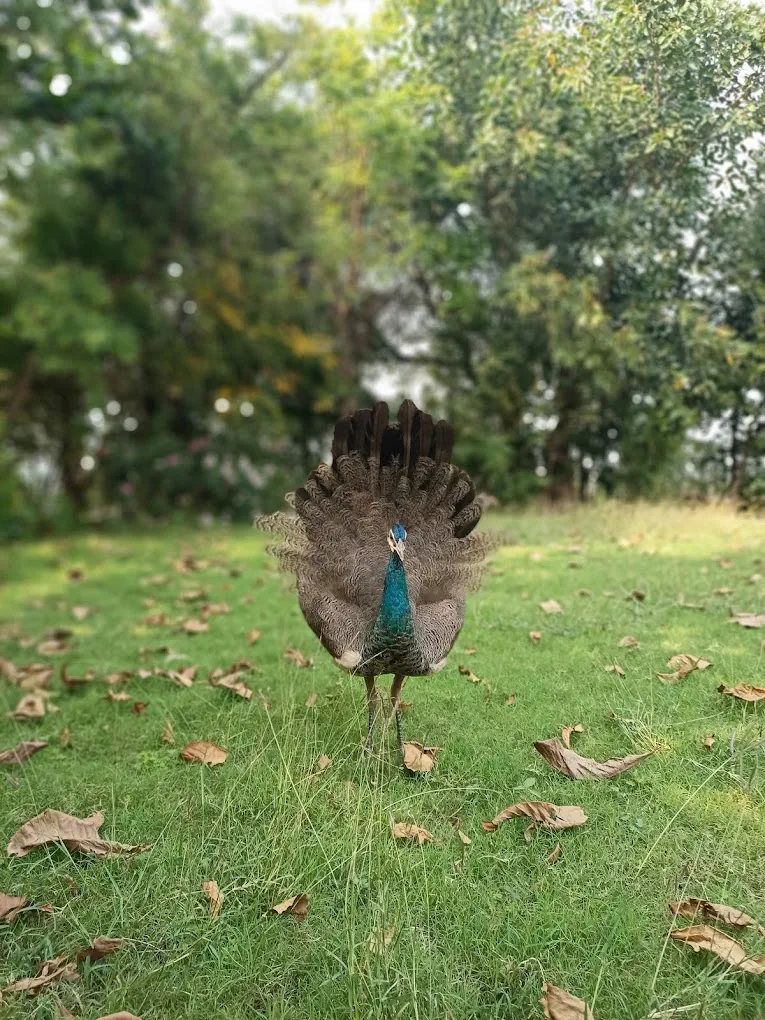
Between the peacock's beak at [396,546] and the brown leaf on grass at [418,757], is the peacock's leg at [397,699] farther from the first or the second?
the peacock's beak at [396,546]

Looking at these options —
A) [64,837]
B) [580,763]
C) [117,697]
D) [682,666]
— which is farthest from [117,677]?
[682,666]

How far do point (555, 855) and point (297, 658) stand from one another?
1.83 m

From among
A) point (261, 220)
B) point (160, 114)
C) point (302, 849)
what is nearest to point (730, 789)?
point (302, 849)

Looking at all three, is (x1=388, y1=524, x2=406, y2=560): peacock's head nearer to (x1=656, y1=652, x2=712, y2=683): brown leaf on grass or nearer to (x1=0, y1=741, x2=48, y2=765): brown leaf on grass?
(x1=656, y1=652, x2=712, y2=683): brown leaf on grass

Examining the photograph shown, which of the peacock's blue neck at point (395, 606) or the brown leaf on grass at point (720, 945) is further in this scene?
the peacock's blue neck at point (395, 606)

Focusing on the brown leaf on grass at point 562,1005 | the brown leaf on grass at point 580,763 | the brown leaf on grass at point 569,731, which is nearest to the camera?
the brown leaf on grass at point 562,1005

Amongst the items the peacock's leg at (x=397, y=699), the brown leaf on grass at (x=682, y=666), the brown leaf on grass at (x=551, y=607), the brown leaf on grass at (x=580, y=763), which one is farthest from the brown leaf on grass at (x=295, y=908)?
the brown leaf on grass at (x=551, y=607)

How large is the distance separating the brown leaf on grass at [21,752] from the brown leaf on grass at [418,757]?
5.37 feet

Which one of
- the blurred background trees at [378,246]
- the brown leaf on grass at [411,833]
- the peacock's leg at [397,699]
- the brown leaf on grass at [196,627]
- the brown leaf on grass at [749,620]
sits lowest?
the brown leaf on grass at [196,627]

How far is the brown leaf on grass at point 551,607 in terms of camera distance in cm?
330

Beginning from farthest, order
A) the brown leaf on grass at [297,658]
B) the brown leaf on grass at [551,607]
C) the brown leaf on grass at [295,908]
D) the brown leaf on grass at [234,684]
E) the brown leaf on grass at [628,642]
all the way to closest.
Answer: the brown leaf on grass at [297,658], the brown leaf on grass at [234,684], the brown leaf on grass at [551,607], the brown leaf on grass at [628,642], the brown leaf on grass at [295,908]

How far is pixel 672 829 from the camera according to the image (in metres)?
2.23

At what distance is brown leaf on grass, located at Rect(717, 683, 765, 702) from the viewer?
98.3 inches

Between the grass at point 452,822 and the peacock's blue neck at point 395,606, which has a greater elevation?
the peacock's blue neck at point 395,606
